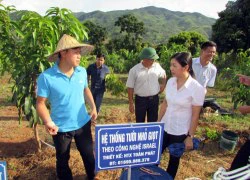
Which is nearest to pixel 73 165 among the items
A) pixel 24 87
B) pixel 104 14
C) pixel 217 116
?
pixel 24 87

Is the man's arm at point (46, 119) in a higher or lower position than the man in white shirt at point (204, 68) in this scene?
lower

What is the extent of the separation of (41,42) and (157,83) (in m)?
1.63

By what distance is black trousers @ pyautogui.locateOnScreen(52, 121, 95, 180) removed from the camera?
2.62 m

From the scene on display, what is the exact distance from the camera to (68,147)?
2.69m

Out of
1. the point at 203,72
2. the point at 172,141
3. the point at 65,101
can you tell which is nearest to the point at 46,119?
the point at 65,101

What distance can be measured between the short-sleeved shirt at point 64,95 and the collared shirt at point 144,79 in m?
1.18

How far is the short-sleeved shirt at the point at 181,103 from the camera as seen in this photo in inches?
98.7

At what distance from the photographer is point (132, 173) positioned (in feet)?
7.14

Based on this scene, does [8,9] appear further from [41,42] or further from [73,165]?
[73,165]

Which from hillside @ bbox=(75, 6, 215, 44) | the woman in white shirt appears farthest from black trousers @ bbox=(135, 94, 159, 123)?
hillside @ bbox=(75, 6, 215, 44)

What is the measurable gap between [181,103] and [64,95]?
1029 millimetres

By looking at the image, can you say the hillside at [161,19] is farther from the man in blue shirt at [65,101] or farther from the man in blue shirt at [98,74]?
the man in blue shirt at [65,101]

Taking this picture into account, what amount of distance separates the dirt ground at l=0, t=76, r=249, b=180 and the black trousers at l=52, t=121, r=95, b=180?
393 millimetres

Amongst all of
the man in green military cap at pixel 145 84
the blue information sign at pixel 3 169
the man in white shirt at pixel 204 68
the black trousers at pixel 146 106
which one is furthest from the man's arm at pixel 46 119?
the man in white shirt at pixel 204 68
